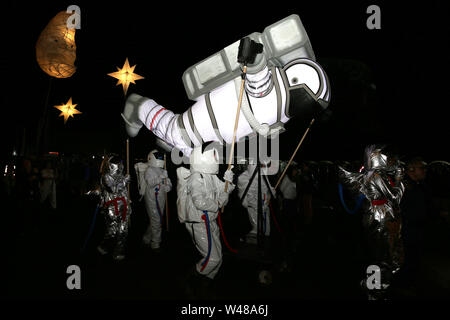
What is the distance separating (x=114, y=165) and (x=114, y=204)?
22.8 inches

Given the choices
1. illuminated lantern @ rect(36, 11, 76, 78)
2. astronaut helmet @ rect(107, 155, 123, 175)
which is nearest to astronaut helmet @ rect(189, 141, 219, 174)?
astronaut helmet @ rect(107, 155, 123, 175)

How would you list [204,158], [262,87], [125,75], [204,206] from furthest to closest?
1. [125,75]
2. [204,158]
3. [204,206]
4. [262,87]

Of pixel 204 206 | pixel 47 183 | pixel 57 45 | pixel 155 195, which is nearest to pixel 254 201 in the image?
pixel 155 195

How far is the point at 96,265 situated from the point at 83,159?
8.41 m

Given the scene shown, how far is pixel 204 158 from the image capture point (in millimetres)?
2764

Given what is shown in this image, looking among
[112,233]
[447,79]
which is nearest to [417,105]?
[447,79]

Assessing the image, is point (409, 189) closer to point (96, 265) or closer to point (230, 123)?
point (230, 123)

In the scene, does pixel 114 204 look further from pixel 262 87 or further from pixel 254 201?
pixel 262 87

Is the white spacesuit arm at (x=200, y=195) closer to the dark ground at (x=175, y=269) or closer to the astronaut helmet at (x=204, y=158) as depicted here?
the astronaut helmet at (x=204, y=158)

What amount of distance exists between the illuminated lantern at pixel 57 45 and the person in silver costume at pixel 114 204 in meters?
1.63

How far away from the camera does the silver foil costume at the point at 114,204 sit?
395cm

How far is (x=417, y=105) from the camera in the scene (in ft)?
16.6

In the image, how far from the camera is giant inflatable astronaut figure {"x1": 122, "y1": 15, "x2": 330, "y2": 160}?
211 centimetres

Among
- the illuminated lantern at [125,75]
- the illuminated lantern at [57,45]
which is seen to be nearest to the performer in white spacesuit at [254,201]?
the illuminated lantern at [125,75]
